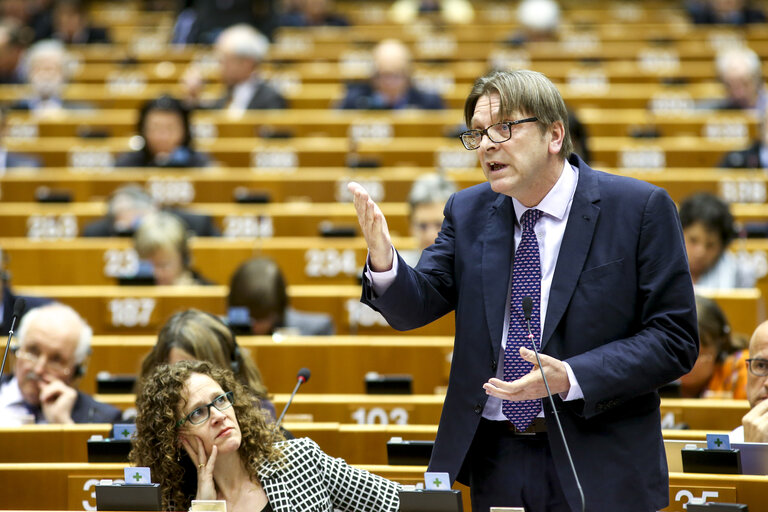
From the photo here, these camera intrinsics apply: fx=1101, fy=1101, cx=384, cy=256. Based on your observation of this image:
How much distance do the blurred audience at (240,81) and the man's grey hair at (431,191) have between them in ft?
8.44

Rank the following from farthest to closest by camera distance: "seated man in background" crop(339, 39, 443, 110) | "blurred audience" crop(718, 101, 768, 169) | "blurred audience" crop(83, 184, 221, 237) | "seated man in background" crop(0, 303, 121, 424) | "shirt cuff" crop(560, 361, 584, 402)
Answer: "seated man in background" crop(339, 39, 443, 110) < "blurred audience" crop(718, 101, 768, 169) < "blurred audience" crop(83, 184, 221, 237) < "seated man in background" crop(0, 303, 121, 424) < "shirt cuff" crop(560, 361, 584, 402)

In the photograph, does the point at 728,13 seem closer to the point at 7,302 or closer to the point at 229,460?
the point at 7,302

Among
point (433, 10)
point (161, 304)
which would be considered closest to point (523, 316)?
point (161, 304)

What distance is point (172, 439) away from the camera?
83.2 inches

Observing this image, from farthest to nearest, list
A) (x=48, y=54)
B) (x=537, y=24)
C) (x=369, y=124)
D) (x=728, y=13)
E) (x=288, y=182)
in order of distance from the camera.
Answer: (x=728, y=13), (x=537, y=24), (x=48, y=54), (x=369, y=124), (x=288, y=182)

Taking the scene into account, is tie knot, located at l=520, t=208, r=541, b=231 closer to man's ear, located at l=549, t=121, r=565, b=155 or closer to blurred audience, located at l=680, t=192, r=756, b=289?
man's ear, located at l=549, t=121, r=565, b=155

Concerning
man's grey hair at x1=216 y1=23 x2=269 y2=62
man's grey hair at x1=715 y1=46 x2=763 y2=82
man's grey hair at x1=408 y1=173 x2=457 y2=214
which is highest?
man's grey hair at x1=216 y1=23 x2=269 y2=62

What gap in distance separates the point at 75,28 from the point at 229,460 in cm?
640

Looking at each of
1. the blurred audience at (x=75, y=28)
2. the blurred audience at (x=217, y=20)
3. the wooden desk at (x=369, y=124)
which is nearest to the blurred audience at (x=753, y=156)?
the wooden desk at (x=369, y=124)

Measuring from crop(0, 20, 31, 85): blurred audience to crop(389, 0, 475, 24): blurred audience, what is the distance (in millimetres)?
2618

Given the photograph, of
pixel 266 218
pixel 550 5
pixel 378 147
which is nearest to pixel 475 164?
pixel 378 147

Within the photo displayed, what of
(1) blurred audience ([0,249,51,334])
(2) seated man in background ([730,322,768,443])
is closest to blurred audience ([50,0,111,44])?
(1) blurred audience ([0,249,51,334])

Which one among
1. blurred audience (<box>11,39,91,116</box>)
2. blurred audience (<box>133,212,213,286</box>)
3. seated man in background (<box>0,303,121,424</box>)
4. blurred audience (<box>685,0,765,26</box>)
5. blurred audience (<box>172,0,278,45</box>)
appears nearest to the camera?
seated man in background (<box>0,303,121,424</box>)

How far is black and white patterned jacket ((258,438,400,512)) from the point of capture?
207 cm
